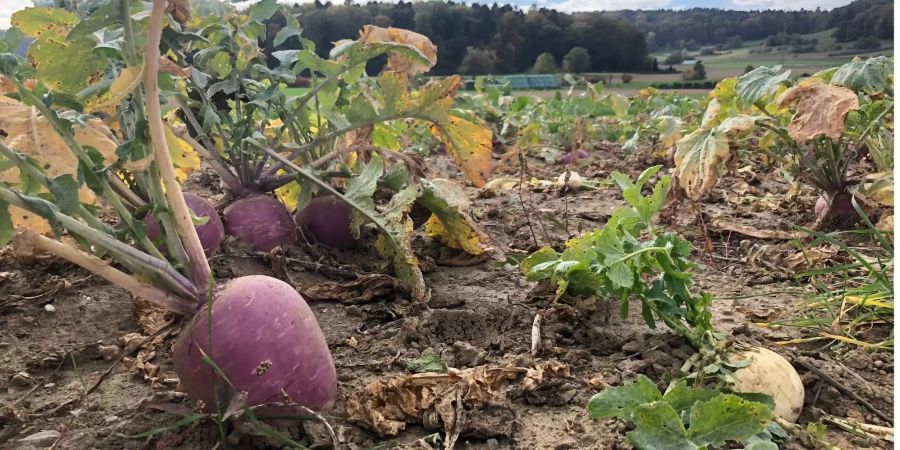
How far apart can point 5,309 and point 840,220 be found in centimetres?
282

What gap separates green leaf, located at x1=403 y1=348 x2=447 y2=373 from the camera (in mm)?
1632

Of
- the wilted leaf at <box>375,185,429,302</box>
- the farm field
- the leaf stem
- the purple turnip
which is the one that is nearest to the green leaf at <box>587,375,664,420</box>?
the farm field

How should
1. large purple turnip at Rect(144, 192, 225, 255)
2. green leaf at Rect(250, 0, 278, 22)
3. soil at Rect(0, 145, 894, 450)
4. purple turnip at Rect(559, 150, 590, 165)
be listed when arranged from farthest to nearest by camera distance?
purple turnip at Rect(559, 150, 590, 165) → green leaf at Rect(250, 0, 278, 22) → large purple turnip at Rect(144, 192, 225, 255) → soil at Rect(0, 145, 894, 450)

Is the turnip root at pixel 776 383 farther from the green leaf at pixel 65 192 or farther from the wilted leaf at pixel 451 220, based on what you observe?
the green leaf at pixel 65 192

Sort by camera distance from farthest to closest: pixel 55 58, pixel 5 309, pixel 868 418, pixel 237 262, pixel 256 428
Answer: pixel 237 262, pixel 5 309, pixel 55 58, pixel 868 418, pixel 256 428

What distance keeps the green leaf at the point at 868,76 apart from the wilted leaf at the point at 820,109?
50mm

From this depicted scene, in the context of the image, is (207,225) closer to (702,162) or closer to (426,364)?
(426,364)

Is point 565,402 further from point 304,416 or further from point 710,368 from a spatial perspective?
point 304,416

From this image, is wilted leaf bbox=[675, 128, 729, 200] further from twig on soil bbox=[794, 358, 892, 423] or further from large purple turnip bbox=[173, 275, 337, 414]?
large purple turnip bbox=[173, 275, 337, 414]

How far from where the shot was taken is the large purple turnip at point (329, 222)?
2590 mm

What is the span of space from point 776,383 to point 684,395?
27cm

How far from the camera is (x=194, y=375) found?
4.54 ft

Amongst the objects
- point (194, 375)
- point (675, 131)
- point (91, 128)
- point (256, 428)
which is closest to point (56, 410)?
point (194, 375)

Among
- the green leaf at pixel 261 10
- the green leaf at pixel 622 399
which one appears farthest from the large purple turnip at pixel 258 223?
the green leaf at pixel 622 399
